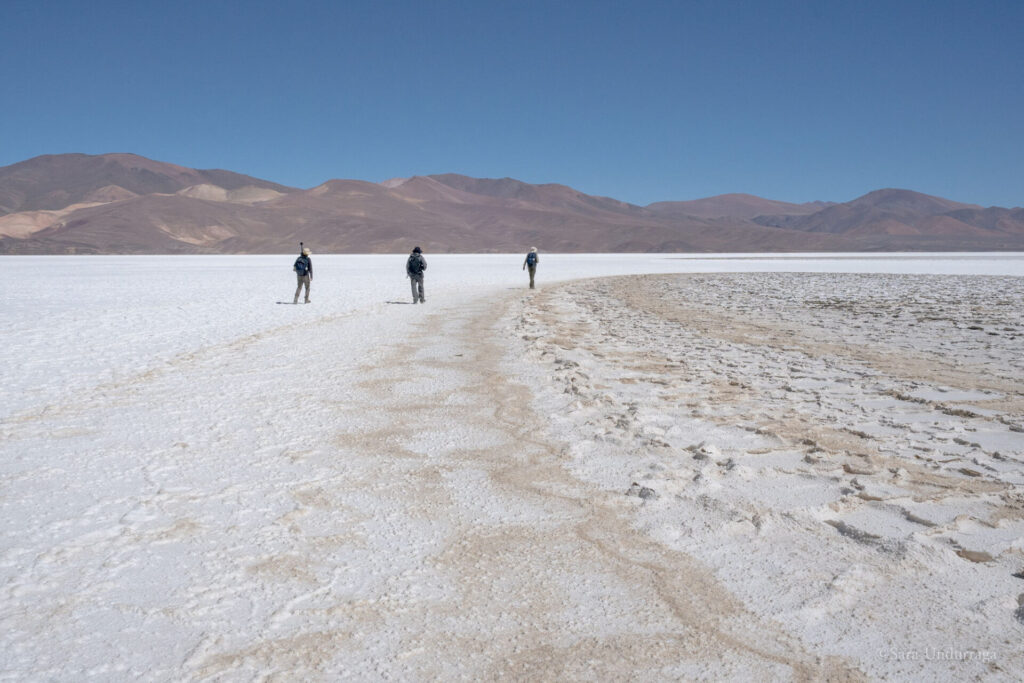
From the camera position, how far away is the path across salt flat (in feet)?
9.05

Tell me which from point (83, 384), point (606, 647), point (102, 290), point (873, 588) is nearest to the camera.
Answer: point (606, 647)

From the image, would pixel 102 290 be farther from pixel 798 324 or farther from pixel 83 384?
pixel 798 324

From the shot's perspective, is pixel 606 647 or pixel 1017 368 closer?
pixel 606 647

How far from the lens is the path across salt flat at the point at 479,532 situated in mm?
2758

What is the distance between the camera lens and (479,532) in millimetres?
3824

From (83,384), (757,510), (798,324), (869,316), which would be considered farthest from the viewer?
(869,316)

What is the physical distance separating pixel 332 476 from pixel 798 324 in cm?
1143

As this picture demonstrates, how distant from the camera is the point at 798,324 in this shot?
549 inches

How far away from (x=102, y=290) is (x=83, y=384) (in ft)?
60.1

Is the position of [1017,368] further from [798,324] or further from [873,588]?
[873,588]

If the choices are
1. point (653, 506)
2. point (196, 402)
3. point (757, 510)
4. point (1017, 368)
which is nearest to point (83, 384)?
point (196, 402)

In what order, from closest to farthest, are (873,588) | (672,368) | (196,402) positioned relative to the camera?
(873,588)
(196,402)
(672,368)

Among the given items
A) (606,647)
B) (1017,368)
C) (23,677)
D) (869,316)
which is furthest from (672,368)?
(869,316)

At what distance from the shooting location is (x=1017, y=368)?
8.88 metres
